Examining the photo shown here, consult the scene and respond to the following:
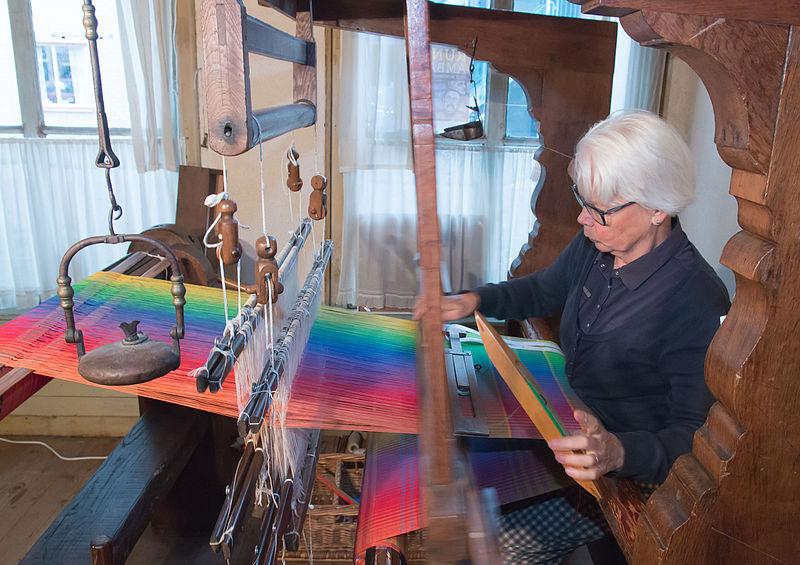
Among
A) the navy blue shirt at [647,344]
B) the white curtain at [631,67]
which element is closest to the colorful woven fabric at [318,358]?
the navy blue shirt at [647,344]

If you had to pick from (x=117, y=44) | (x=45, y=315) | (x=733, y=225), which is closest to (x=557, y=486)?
(x=45, y=315)

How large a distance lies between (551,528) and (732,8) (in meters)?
1.22

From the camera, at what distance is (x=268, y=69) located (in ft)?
9.54

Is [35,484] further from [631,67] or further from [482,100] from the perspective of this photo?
[631,67]

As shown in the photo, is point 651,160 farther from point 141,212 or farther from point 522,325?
point 141,212

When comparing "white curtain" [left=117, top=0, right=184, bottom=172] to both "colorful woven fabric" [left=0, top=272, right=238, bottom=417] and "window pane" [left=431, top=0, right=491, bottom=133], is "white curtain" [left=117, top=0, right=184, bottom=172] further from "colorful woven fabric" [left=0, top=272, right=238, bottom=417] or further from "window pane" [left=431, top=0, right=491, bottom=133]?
"window pane" [left=431, top=0, right=491, bottom=133]

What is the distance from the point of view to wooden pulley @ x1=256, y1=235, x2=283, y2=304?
1.15 meters

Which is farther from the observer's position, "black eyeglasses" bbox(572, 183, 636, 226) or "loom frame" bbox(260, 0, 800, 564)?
"black eyeglasses" bbox(572, 183, 636, 226)

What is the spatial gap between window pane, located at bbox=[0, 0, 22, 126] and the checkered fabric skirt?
290 centimetres

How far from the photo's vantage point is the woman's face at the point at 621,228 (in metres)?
1.49

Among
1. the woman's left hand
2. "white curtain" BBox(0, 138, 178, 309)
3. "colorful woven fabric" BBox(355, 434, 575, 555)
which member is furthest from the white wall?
"white curtain" BBox(0, 138, 178, 309)

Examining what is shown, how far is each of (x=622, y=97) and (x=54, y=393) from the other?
10.3ft

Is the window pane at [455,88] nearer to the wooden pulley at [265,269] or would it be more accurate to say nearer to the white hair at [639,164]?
the white hair at [639,164]

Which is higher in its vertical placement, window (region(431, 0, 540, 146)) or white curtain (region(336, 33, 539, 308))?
window (region(431, 0, 540, 146))
